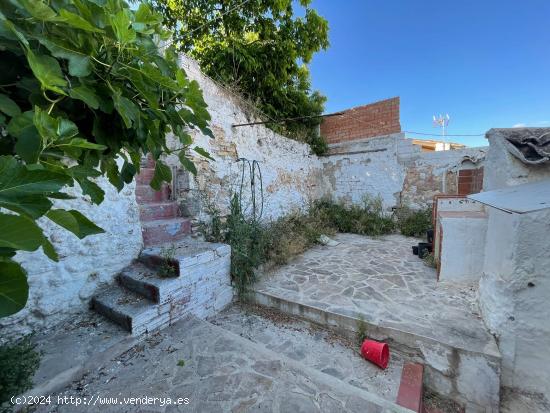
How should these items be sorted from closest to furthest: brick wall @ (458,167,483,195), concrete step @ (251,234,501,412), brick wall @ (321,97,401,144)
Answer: concrete step @ (251,234,501,412)
brick wall @ (458,167,483,195)
brick wall @ (321,97,401,144)

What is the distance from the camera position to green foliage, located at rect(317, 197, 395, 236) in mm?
7141

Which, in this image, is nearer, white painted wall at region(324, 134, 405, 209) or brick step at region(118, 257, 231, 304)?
brick step at region(118, 257, 231, 304)

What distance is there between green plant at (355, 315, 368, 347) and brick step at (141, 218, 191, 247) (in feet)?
8.94

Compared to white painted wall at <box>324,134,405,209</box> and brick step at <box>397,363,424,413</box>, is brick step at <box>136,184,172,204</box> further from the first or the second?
white painted wall at <box>324,134,405,209</box>

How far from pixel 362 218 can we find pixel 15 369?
722 cm

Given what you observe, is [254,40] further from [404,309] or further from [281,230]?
[404,309]

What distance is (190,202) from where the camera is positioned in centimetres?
403

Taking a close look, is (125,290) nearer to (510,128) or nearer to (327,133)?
(510,128)

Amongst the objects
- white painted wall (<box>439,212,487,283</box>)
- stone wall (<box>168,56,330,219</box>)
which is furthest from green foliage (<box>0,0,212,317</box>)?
white painted wall (<box>439,212,487,283</box>)

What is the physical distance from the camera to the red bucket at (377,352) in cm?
245

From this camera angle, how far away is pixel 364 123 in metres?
7.77

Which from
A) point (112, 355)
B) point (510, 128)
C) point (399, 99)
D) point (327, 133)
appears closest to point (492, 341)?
point (510, 128)

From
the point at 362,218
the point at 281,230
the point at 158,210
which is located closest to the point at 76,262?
the point at 158,210

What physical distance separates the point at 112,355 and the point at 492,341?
141 inches
